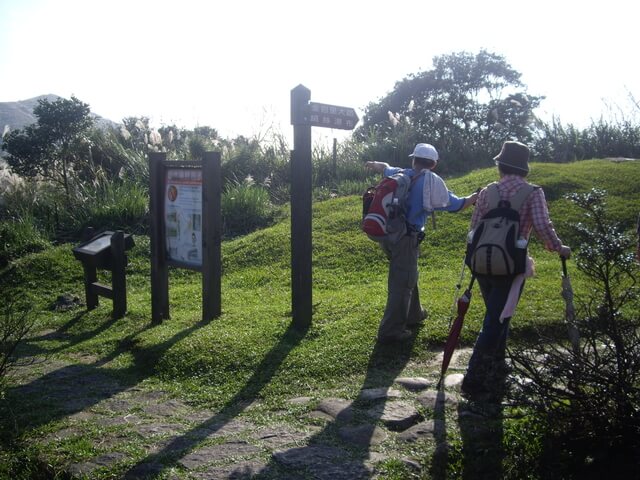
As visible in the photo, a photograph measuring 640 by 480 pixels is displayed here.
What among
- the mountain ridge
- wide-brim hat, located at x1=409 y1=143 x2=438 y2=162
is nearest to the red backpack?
wide-brim hat, located at x1=409 y1=143 x2=438 y2=162

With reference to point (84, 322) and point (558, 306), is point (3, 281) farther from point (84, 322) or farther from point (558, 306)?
point (558, 306)

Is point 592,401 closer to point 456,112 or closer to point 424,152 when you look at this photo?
point 424,152

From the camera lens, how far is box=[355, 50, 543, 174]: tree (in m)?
16.6

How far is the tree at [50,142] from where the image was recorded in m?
14.5

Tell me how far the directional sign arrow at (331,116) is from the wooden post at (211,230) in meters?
1.13

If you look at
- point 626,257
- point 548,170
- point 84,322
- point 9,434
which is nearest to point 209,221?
point 84,322

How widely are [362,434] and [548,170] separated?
9310 mm

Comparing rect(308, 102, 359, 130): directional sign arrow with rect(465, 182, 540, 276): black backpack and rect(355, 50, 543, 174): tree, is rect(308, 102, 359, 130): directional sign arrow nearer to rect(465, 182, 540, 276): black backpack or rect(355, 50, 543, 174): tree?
rect(465, 182, 540, 276): black backpack

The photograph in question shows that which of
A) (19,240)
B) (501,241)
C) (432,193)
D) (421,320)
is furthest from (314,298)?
(19,240)

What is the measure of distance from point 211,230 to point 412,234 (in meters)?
2.37

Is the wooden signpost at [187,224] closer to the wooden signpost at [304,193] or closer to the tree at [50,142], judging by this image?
the wooden signpost at [304,193]

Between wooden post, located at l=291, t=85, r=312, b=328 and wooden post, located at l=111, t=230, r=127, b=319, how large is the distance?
2345 mm

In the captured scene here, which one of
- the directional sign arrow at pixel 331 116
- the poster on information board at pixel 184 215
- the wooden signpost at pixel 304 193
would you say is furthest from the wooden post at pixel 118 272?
the directional sign arrow at pixel 331 116

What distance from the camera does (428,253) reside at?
973 centimetres
